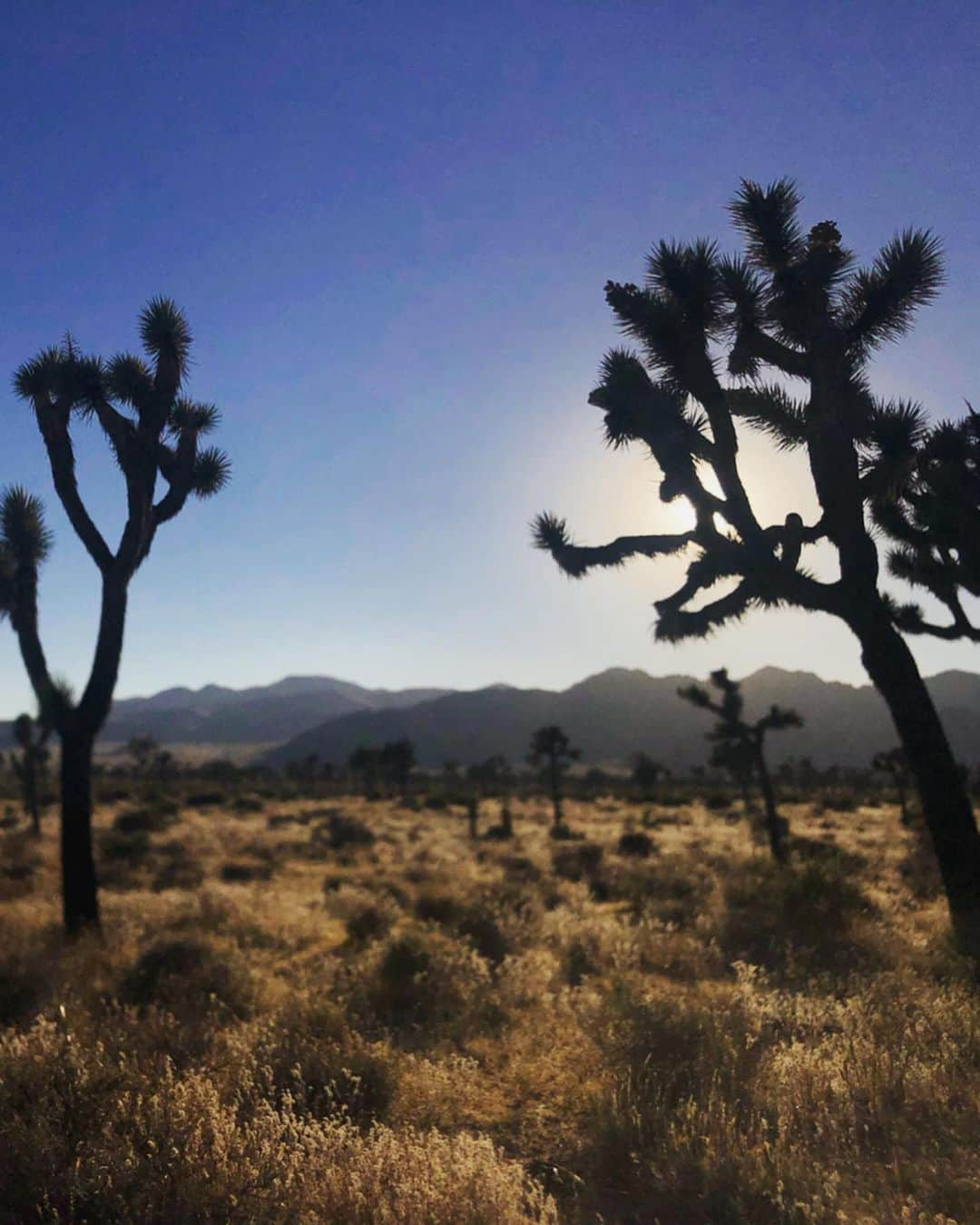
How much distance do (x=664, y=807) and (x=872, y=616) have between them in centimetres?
3540

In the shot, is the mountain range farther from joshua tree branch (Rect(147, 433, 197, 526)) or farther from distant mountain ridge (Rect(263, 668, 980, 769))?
joshua tree branch (Rect(147, 433, 197, 526))

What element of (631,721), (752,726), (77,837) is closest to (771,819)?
(752,726)

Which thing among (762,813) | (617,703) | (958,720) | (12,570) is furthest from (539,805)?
(617,703)

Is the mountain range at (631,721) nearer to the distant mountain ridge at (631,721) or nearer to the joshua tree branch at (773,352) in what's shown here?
the distant mountain ridge at (631,721)

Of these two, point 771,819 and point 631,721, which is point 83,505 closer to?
point 771,819

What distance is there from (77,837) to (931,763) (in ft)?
38.4

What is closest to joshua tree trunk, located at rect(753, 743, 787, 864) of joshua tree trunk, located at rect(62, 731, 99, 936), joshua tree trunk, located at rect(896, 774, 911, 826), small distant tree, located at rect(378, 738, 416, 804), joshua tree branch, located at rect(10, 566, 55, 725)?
joshua tree trunk, located at rect(896, 774, 911, 826)

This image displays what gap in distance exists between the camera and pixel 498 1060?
A: 6.43m

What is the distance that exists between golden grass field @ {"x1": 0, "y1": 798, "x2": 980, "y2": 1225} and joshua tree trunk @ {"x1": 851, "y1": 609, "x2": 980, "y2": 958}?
2.28 ft

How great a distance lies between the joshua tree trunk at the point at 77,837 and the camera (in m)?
10.8

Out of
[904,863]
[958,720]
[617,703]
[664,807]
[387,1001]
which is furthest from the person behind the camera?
[617,703]

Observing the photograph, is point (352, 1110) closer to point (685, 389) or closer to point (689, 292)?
point (685, 389)

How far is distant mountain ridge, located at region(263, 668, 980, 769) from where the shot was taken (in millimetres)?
130375

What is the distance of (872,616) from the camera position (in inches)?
362
